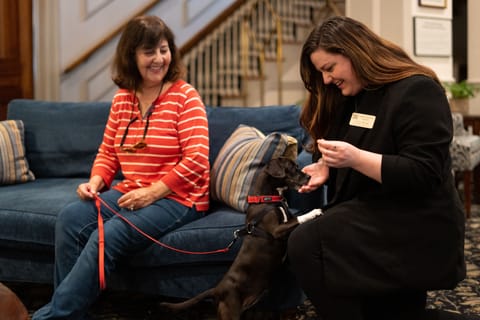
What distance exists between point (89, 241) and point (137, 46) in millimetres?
811

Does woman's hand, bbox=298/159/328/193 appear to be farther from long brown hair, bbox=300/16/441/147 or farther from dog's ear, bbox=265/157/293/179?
long brown hair, bbox=300/16/441/147

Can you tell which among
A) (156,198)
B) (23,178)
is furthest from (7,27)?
(156,198)

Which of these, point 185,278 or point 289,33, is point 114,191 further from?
point 289,33

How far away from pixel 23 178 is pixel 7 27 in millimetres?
1933

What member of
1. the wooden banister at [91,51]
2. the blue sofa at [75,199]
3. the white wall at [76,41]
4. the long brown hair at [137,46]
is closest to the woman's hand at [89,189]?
the blue sofa at [75,199]

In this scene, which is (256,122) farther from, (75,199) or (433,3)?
(433,3)

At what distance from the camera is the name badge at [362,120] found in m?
1.82

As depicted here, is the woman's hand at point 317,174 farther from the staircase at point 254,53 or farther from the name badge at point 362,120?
the staircase at point 254,53

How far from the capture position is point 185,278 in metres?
2.39

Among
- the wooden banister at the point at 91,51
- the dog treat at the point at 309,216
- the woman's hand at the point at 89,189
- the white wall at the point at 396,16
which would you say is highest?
the white wall at the point at 396,16

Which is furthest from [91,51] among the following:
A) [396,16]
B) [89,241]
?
[89,241]

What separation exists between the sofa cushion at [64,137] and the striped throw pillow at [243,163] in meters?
0.95

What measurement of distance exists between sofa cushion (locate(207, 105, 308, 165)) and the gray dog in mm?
703

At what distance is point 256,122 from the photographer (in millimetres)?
2957
